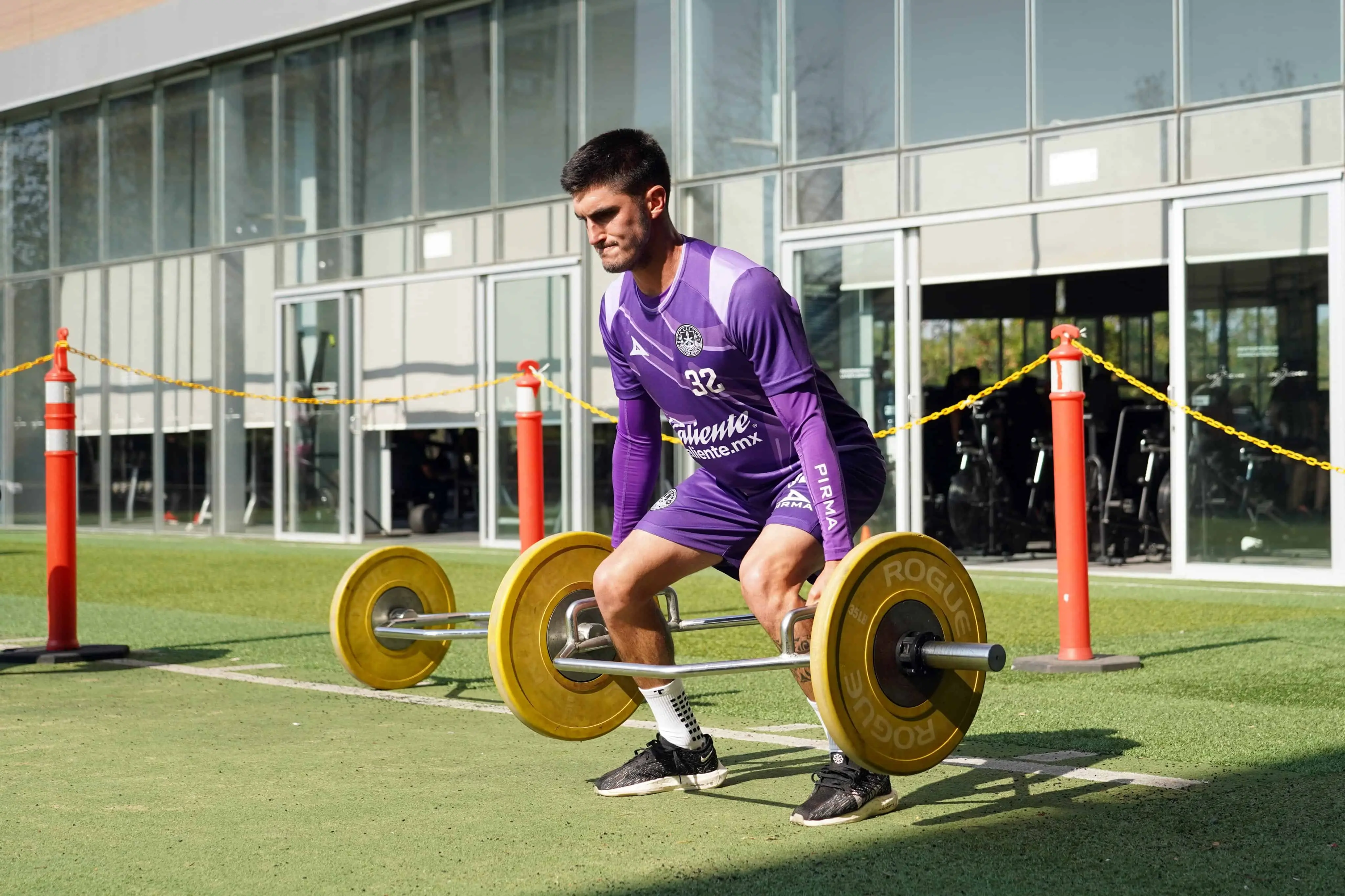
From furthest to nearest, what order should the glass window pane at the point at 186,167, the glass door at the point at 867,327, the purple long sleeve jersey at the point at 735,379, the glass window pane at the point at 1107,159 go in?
the glass window pane at the point at 186,167, the glass door at the point at 867,327, the glass window pane at the point at 1107,159, the purple long sleeve jersey at the point at 735,379

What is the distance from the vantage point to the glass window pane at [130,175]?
860 inches

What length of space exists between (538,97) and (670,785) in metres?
13.3

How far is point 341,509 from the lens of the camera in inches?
743

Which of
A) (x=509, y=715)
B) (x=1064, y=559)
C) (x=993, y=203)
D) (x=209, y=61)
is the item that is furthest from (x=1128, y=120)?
(x=209, y=61)

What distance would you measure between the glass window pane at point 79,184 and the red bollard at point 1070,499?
60.5 feet

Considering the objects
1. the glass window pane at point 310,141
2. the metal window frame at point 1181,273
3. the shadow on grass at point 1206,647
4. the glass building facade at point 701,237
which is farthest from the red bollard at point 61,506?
the glass window pane at point 310,141

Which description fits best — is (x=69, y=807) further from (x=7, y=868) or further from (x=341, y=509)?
(x=341, y=509)

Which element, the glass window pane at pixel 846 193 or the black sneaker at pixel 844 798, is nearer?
the black sneaker at pixel 844 798

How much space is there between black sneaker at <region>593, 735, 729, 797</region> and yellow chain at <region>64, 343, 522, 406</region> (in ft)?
24.7

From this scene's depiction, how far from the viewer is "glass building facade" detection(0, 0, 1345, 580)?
12211mm

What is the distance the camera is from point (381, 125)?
738 inches

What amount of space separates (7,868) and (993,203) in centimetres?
1092

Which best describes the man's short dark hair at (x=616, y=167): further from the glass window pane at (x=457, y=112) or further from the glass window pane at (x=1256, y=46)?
the glass window pane at (x=457, y=112)

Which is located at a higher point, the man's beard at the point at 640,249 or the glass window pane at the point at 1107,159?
the glass window pane at the point at 1107,159
